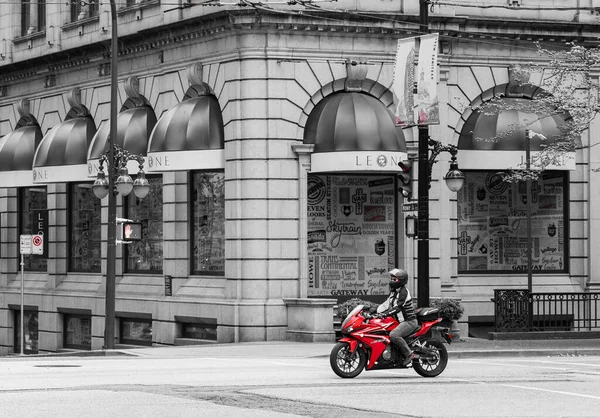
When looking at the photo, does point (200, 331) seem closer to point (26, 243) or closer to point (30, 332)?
point (26, 243)

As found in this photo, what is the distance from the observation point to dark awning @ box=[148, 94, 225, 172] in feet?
109

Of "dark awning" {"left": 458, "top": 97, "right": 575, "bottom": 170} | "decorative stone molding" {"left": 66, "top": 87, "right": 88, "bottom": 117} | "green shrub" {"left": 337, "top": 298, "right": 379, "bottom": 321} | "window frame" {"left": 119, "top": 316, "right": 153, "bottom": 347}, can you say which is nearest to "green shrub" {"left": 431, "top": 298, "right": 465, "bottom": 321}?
"green shrub" {"left": 337, "top": 298, "right": 379, "bottom": 321}

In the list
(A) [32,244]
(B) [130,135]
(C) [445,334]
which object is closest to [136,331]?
(A) [32,244]

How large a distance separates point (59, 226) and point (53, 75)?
4.72 metres

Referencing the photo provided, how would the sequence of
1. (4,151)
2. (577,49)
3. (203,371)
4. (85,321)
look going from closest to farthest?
(203,371)
(577,49)
(85,321)
(4,151)

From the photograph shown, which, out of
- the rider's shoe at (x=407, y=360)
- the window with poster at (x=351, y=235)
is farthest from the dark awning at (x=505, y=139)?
the rider's shoe at (x=407, y=360)

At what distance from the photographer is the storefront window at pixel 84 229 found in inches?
1567

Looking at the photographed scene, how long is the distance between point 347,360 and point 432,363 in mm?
1456

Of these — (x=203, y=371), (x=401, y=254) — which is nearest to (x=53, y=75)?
(x=401, y=254)

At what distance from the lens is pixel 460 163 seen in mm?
34688

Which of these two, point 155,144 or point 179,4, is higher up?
point 179,4

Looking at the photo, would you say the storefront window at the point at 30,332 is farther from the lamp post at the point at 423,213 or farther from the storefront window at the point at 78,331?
the lamp post at the point at 423,213

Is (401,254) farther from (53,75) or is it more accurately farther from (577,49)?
(53,75)

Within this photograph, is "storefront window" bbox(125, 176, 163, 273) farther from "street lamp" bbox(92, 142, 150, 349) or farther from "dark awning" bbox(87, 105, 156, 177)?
"street lamp" bbox(92, 142, 150, 349)
